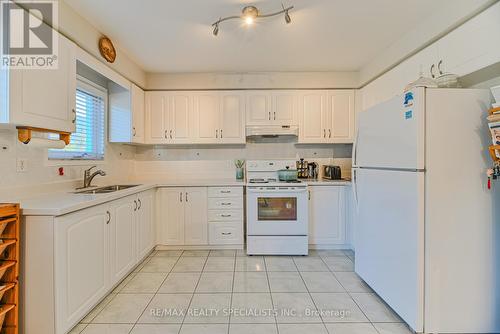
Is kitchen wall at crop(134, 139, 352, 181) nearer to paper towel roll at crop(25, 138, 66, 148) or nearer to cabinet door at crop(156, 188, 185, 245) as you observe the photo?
cabinet door at crop(156, 188, 185, 245)

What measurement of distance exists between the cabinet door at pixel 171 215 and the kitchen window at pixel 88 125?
87 centimetres

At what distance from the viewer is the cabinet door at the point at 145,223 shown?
109 inches

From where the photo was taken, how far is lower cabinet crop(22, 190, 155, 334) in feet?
5.10

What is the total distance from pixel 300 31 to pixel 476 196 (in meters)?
1.90

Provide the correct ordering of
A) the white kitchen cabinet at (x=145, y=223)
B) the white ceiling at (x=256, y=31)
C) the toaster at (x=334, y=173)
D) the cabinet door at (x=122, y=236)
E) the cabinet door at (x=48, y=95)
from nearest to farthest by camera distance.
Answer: the cabinet door at (x=48, y=95)
the white ceiling at (x=256, y=31)
the cabinet door at (x=122, y=236)
the white kitchen cabinet at (x=145, y=223)
the toaster at (x=334, y=173)

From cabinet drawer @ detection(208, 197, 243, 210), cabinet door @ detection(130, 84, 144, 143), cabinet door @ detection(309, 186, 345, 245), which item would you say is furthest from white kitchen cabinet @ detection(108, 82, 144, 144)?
cabinet door @ detection(309, 186, 345, 245)

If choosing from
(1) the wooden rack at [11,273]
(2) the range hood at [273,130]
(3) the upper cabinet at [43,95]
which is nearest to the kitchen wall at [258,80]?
(2) the range hood at [273,130]

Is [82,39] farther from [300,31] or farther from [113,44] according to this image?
[300,31]

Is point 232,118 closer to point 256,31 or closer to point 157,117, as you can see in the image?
point 157,117

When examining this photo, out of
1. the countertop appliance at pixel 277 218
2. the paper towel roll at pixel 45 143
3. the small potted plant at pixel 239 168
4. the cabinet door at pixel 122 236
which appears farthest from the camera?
the small potted plant at pixel 239 168

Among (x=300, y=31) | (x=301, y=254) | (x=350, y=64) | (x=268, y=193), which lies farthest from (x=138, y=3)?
(x=301, y=254)

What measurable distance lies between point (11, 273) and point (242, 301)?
155 cm

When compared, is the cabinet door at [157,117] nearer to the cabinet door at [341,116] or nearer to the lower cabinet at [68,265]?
the lower cabinet at [68,265]

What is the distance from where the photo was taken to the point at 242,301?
2.12 metres
